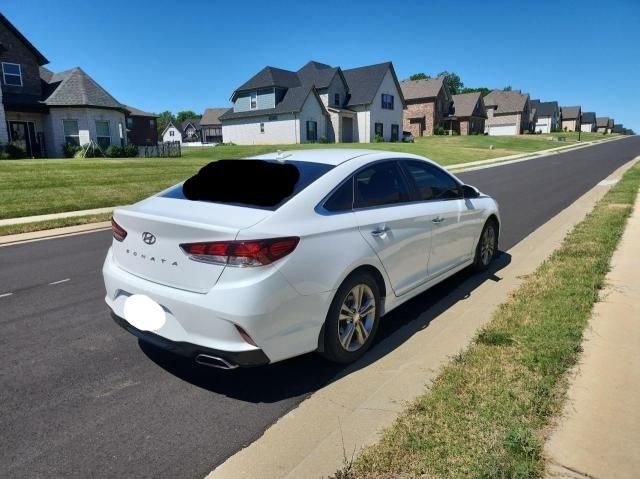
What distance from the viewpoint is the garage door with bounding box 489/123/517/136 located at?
3388 inches

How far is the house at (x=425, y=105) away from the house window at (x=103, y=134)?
42579mm

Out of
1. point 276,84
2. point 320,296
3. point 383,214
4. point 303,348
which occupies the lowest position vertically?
point 303,348

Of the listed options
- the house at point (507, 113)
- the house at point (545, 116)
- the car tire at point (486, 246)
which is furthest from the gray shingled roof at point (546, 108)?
the car tire at point (486, 246)

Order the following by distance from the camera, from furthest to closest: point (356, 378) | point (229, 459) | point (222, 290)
A: point (356, 378) → point (222, 290) → point (229, 459)

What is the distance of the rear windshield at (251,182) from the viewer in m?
3.59

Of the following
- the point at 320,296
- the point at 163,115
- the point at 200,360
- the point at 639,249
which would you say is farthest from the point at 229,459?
the point at 163,115

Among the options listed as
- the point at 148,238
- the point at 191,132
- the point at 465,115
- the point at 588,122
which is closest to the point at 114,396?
the point at 148,238

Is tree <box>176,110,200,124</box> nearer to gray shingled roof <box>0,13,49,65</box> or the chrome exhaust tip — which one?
gray shingled roof <box>0,13,49,65</box>

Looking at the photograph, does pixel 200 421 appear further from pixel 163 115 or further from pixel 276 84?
pixel 163 115

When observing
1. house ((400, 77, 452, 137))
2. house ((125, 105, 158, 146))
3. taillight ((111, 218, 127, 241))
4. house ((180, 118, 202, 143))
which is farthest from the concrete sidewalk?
house ((180, 118, 202, 143))

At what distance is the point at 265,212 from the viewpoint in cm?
334

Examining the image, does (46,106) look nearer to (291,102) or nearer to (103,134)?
(103,134)

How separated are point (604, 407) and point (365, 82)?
48563 millimetres

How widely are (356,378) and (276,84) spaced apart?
44.0m
